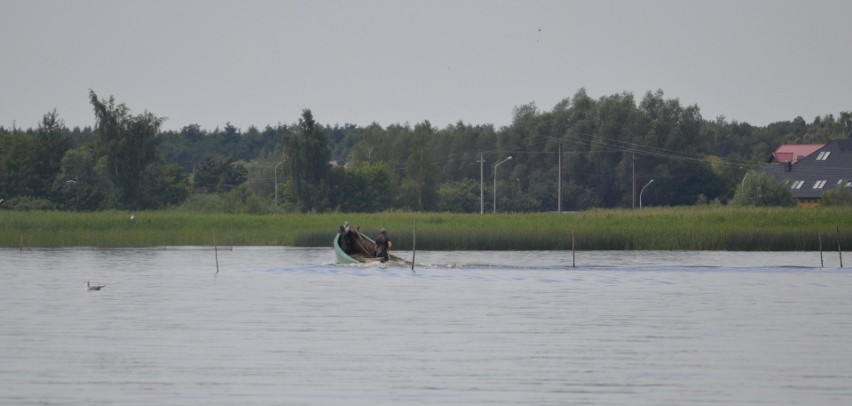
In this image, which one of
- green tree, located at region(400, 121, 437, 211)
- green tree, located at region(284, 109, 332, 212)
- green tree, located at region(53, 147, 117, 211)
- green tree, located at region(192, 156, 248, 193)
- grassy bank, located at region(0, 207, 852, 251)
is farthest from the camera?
green tree, located at region(192, 156, 248, 193)

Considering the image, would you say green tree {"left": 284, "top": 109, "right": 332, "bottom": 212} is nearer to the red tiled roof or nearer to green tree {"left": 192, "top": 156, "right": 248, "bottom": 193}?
green tree {"left": 192, "top": 156, "right": 248, "bottom": 193}

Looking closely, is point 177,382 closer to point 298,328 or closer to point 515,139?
point 298,328

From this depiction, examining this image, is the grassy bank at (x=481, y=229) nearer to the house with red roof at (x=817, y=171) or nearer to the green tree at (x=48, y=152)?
the green tree at (x=48, y=152)

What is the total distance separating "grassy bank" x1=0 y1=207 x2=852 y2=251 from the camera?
55.9m

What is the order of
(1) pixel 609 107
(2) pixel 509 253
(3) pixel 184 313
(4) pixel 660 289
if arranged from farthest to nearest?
(1) pixel 609 107 → (2) pixel 509 253 → (4) pixel 660 289 → (3) pixel 184 313

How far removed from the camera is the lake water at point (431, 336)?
17.6 metres

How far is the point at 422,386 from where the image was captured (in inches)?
706

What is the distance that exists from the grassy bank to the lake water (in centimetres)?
1186

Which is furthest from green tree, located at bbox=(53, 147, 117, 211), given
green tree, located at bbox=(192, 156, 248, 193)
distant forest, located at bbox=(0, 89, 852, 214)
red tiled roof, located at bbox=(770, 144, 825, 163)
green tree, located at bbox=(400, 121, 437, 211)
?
red tiled roof, located at bbox=(770, 144, 825, 163)

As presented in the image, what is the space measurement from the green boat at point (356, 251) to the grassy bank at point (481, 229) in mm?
9575

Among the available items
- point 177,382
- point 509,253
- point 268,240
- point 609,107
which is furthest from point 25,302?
point 609,107

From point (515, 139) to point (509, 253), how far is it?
64.5m

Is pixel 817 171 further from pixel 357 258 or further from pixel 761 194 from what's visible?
pixel 357 258

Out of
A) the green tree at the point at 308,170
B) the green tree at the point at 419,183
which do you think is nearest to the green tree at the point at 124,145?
the green tree at the point at 308,170
